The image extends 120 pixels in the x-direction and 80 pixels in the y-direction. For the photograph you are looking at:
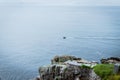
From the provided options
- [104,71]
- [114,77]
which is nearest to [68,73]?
[104,71]

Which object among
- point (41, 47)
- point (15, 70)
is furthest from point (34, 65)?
point (41, 47)

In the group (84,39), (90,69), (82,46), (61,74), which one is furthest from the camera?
(84,39)

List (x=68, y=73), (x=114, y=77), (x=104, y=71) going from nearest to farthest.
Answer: (x=114, y=77) < (x=104, y=71) < (x=68, y=73)

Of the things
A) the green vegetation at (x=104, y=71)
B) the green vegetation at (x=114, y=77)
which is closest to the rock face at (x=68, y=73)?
the green vegetation at (x=104, y=71)

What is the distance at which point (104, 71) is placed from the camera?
4388 centimetres

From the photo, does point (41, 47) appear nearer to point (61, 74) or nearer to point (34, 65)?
point (34, 65)

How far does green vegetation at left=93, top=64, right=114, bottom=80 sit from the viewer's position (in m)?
43.3

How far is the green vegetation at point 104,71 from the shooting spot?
43312 mm

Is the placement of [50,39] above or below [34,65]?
above

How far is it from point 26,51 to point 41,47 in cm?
1148

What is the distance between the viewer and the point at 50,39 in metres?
155

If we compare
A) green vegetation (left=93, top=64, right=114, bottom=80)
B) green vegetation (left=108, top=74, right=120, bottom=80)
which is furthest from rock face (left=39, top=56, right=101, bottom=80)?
green vegetation (left=108, top=74, right=120, bottom=80)

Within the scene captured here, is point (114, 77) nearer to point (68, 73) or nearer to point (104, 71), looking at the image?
point (104, 71)

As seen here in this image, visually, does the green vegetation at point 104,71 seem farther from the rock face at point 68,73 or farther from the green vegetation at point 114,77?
the rock face at point 68,73
